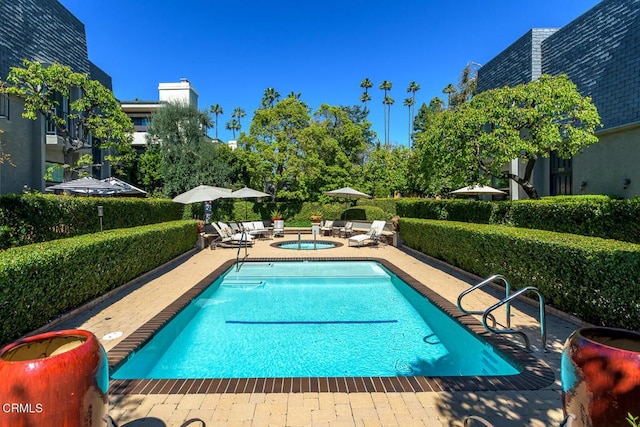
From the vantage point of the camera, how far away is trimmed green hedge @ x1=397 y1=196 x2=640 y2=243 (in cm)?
612

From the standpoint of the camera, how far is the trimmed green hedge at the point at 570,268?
4515 millimetres

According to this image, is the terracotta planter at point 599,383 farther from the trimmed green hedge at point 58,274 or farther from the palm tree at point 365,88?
the palm tree at point 365,88

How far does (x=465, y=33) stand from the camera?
21.0 meters

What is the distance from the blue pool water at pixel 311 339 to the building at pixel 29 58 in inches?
490

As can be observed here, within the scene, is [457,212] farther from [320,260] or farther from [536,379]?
[536,379]

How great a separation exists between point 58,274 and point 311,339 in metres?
4.27

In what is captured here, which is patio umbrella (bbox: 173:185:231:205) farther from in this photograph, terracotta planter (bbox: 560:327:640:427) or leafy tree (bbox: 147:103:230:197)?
terracotta planter (bbox: 560:327:640:427)

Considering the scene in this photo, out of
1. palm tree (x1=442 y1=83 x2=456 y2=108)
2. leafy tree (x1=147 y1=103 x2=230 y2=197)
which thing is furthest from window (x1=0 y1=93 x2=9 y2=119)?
palm tree (x1=442 y1=83 x2=456 y2=108)

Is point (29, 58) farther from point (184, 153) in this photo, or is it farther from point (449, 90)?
point (449, 90)

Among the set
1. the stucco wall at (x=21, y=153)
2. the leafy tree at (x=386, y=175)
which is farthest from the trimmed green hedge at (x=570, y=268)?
the leafy tree at (x=386, y=175)

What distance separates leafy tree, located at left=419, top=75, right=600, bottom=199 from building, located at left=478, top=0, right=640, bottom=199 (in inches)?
97.4

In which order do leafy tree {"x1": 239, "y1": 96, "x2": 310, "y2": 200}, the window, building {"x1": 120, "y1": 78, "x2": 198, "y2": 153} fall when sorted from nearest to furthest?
the window → leafy tree {"x1": 239, "y1": 96, "x2": 310, "y2": 200} → building {"x1": 120, "y1": 78, "x2": 198, "y2": 153}

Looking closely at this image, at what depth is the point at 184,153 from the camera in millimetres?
24609

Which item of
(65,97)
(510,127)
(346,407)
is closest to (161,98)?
(65,97)
